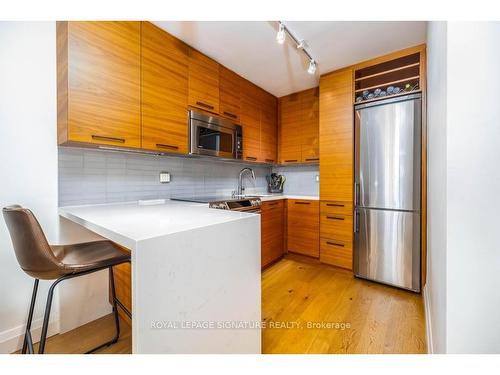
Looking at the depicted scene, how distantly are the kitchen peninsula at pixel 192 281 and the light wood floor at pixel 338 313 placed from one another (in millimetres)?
462

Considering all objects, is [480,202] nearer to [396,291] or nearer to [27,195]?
[396,291]

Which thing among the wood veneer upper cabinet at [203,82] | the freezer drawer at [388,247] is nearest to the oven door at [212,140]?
the wood veneer upper cabinet at [203,82]

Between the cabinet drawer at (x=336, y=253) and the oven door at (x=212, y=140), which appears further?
the cabinet drawer at (x=336, y=253)

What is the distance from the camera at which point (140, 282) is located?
634 millimetres

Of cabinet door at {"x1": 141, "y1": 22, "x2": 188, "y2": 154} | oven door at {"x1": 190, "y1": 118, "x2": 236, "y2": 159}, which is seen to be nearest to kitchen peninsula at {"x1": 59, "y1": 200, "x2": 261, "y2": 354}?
cabinet door at {"x1": 141, "y1": 22, "x2": 188, "y2": 154}

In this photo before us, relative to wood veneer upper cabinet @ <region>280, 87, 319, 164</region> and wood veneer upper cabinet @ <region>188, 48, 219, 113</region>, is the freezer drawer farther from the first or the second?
wood veneer upper cabinet @ <region>188, 48, 219, 113</region>

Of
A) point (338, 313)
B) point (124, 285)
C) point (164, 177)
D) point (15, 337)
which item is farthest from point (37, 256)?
point (338, 313)

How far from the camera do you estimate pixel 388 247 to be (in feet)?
6.95

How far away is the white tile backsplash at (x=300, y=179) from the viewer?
3186 mm

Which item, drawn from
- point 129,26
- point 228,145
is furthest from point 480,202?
point 129,26

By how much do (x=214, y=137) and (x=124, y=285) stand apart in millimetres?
1485

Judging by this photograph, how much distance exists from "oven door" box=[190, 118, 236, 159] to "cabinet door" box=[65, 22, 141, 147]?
0.51m

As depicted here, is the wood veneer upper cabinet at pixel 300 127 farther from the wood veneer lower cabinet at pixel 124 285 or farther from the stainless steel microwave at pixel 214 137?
the wood veneer lower cabinet at pixel 124 285

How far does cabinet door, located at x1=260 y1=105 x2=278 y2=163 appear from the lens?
2.96 metres
